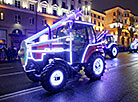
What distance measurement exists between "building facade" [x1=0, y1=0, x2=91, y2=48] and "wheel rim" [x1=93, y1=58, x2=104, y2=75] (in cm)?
2011

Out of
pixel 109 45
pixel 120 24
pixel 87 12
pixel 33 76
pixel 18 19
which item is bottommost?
pixel 33 76

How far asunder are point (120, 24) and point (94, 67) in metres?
55.0

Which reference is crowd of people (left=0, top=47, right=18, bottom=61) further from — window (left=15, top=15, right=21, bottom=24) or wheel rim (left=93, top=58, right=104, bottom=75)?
wheel rim (left=93, top=58, right=104, bottom=75)

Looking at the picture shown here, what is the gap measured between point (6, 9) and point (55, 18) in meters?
11.7

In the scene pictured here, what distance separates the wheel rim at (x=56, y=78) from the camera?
3874 mm

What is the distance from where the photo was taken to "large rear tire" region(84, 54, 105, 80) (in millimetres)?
5145

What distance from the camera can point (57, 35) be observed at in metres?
5.36

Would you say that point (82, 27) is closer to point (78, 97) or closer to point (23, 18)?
point (78, 97)

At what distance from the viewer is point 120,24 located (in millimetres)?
53406

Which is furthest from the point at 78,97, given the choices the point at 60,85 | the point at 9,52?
Result: the point at 9,52

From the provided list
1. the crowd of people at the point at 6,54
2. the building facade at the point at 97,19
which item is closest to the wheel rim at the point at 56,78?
the crowd of people at the point at 6,54

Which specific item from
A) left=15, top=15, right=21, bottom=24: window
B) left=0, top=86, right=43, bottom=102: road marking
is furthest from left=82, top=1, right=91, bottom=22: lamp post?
left=0, top=86, right=43, bottom=102: road marking

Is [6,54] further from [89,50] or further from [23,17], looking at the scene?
[89,50]

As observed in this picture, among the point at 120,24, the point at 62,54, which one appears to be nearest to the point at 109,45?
the point at 62,54
